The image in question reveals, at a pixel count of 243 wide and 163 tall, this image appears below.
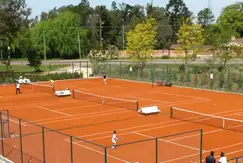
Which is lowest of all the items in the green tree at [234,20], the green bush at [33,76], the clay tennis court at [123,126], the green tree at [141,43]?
the clay tennis court at [123,126]

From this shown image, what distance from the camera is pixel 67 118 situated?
2942 cm

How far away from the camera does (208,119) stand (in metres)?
27.5

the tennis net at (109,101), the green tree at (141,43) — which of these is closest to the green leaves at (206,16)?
the green tree at (141,43)

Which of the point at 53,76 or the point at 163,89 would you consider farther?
the point at 53,76

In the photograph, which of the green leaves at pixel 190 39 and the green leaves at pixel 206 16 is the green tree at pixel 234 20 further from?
the green leaves at pixel 190 39

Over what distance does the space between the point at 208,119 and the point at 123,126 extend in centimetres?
606

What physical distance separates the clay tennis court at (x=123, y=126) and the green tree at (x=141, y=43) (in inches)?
498

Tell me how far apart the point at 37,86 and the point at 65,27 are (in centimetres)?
6047

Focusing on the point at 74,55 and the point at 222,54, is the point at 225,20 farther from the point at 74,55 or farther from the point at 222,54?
the point at 222,54

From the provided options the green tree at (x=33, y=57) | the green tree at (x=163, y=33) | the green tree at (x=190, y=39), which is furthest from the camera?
the green tree at (x=163, y=33)

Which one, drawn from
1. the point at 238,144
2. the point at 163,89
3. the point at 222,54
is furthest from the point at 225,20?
the point at 238,144

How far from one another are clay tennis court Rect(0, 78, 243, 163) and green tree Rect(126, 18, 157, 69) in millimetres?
12642

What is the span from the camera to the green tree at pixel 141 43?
59.7 metres

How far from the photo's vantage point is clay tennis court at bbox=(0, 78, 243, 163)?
1847 cm
